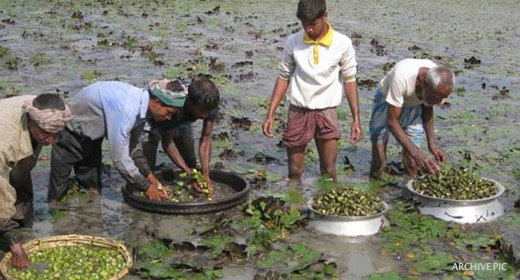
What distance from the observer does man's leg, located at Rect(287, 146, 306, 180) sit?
6.74 metres

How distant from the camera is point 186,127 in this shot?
6559 mm

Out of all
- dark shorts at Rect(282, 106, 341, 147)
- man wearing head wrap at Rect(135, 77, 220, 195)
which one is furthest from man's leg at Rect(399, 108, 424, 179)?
man wearing head wrap at Rect(135, 77, 220, 195)

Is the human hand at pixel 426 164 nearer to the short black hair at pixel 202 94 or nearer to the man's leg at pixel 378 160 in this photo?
the man's leg at pixel 378 160

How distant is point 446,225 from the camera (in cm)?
570

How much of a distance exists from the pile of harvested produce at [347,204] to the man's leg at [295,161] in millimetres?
1082

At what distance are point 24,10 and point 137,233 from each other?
15759 millimetres

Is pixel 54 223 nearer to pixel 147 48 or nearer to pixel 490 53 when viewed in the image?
pixel 147 48

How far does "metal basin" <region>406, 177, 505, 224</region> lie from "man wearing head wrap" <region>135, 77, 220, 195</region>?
1862mm

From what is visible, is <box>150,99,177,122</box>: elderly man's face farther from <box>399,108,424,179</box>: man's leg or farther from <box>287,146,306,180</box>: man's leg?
<box>399,108,424,179</box>: man's leg


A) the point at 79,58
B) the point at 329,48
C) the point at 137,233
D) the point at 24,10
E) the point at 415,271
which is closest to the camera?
the point at 415,271

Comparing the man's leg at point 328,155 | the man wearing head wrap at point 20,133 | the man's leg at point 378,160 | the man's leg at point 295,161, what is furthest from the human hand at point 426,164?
the man wearing head wrap at point 20,133

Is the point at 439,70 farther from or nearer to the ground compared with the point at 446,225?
farther from the ground

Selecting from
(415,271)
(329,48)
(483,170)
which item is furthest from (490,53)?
(415,271)

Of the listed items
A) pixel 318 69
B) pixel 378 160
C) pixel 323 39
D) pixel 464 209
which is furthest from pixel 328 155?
pixel 464 209
